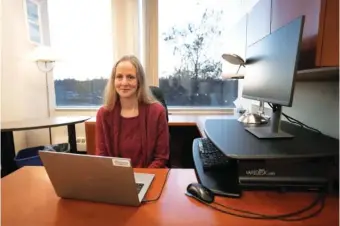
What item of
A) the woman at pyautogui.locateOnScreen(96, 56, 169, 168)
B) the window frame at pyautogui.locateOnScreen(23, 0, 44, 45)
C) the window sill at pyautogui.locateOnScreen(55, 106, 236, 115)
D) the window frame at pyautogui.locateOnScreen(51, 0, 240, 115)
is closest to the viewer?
the woman at pyautogui.locateOnScreen(96, 56, 169, 168)

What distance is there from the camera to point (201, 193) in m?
0.80

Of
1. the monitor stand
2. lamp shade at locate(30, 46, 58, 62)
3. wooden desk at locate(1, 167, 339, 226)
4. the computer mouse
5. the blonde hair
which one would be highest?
lamp shade at locate(30, 46, 58, 62)

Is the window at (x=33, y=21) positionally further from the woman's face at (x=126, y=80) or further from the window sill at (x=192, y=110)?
the woman's face at (x=126, y=80)

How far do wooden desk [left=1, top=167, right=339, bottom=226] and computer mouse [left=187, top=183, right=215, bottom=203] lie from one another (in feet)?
0.08

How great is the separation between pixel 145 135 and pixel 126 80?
0.36 metres

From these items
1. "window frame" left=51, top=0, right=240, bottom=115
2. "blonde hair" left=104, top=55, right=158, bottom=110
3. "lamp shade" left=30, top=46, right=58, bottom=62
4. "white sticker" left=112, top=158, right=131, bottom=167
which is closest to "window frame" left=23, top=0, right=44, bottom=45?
"lamp shade" left=30, top=46, right=58, bottom=62

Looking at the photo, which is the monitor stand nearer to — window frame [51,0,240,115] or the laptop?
the laptop

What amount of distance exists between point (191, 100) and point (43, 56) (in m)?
1.95

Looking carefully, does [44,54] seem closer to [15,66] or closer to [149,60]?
[15,66]

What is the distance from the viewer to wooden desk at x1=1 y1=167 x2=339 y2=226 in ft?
2.23

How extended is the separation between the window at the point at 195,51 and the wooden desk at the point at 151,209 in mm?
2540

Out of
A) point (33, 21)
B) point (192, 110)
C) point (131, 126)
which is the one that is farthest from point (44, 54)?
point (192, 110)

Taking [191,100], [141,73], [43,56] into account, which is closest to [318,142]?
[141,73]

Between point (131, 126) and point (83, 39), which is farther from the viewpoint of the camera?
point (83, 39)
